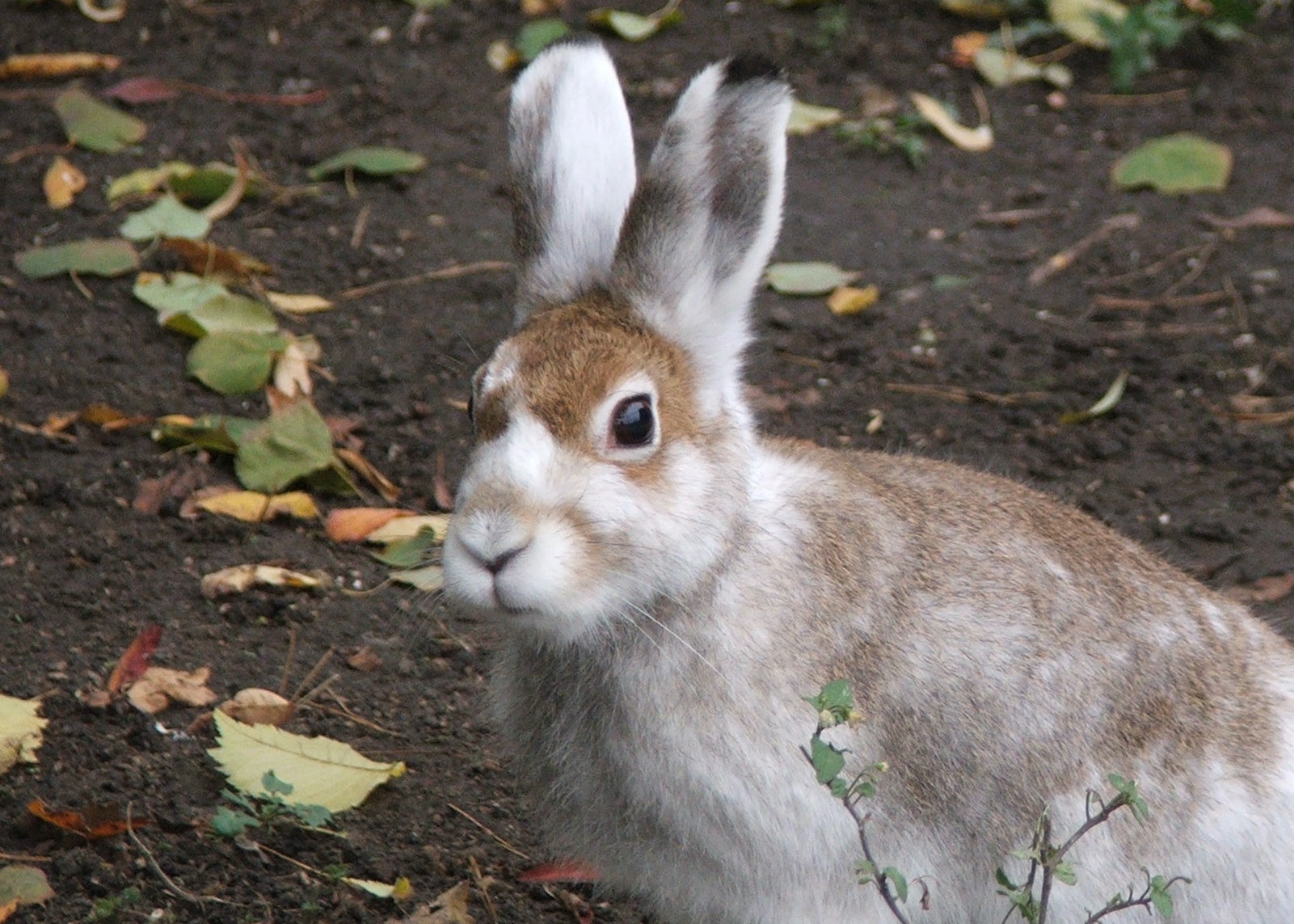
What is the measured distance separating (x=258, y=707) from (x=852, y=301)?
285 centimetres

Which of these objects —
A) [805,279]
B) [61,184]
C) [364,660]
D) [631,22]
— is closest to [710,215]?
[364,660]

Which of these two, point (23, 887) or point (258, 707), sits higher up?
point (23, 887)

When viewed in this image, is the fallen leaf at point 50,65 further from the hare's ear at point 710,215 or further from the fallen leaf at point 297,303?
the hare's ear at point 710,215

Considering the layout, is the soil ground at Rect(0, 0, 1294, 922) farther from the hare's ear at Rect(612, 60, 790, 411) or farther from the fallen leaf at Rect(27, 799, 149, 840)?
the hare's ear at Rect(612, 60, 790, 411)

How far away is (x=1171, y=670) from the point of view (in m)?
3.69

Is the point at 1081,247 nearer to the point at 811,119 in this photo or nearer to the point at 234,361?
the point at 811,119

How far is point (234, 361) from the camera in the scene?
5453 mm

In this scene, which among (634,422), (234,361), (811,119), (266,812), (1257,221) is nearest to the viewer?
(634,422)

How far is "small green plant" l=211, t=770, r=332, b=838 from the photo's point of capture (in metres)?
3.68

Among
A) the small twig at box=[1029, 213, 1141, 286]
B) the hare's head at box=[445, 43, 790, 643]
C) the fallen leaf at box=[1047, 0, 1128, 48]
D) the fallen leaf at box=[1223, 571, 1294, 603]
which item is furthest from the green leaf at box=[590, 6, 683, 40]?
the hare's head at box=[445, 43, 790, 643]

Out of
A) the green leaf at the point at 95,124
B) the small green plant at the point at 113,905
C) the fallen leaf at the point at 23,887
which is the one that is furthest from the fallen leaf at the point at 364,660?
the green leaf at the point at 95,124

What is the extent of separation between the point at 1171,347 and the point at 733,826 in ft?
11.1

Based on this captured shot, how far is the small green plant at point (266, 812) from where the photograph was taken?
12.1 ft

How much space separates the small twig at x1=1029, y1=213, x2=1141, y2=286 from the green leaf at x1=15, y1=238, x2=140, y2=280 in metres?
3.23
